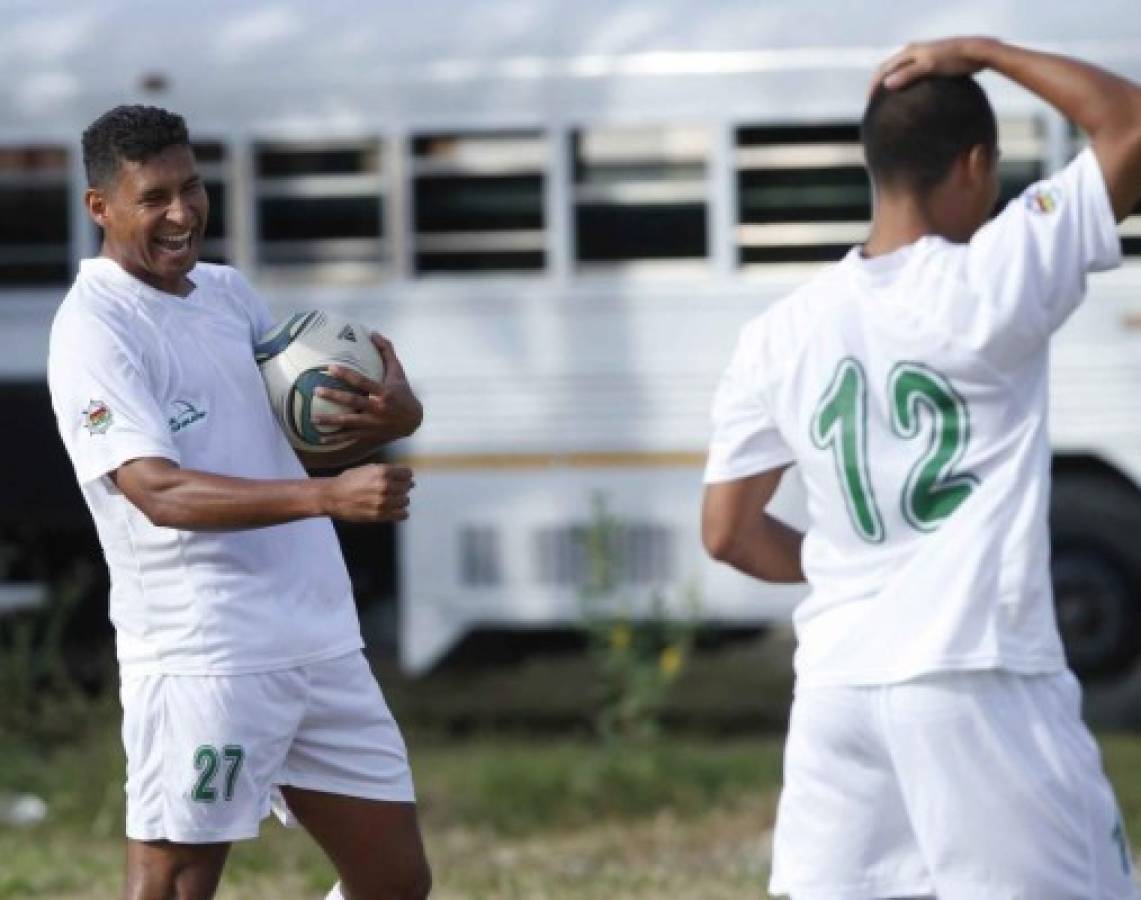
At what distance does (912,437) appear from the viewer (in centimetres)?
378

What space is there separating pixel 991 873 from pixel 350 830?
4.53 ft

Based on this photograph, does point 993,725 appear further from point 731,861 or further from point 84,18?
point 84,18

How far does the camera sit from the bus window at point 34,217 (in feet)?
36.8

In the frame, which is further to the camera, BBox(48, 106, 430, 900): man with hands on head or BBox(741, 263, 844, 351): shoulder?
BBox(48, 106, 430, 900): man with hands on head

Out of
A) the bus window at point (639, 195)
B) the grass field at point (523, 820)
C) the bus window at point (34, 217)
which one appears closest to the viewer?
the grass field at point (523, 820)

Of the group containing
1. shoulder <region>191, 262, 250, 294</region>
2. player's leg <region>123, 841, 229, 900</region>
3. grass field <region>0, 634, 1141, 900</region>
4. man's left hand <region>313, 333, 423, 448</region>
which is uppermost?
shoulder <region>191, 262, 250, 294</region>

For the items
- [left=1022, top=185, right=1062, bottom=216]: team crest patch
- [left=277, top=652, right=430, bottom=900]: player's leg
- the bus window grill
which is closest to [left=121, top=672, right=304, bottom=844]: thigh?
[left=277, top=652, right=430, bottom=900]: player's leg

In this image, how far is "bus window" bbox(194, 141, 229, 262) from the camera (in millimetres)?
11102

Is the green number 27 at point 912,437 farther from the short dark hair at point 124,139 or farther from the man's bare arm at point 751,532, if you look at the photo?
the short dark hair at point 124,139

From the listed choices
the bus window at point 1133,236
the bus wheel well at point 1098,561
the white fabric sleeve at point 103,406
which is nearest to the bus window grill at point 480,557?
the bus wheel well at point 1098,561

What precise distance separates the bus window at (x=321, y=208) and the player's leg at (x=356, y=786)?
6.43m

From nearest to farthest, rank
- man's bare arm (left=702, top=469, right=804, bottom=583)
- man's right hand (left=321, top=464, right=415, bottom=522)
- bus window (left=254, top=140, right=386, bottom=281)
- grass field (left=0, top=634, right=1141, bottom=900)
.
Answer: man's bare arm (left=702, top=469, right=804, bottom=583) < man's right hand (left=321, top=464, right=415, bottom=522) < grass field (left=0, top=634, right=1141, bottom=900) < bus window (left=254, top=140, right=386, bottom=281)

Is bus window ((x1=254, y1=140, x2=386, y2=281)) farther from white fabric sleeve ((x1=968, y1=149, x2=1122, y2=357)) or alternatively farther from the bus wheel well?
white fabric sleeve ((x1=968, y1=149, x2=1122, y2=357))

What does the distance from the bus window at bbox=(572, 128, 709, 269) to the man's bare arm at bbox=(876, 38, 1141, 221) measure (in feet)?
22.9
